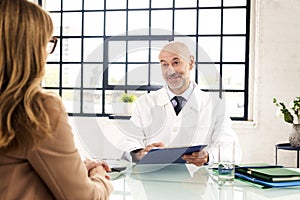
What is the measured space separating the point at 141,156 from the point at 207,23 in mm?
2750

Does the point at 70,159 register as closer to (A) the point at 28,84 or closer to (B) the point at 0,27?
(A) the point at 28,84

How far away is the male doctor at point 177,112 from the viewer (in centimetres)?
302

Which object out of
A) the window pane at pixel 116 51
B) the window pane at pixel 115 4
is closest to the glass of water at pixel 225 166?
the window pane at pixel 116 51

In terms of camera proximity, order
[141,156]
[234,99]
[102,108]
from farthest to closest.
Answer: [102,108] < [234,99] < [141,156]

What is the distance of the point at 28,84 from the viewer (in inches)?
40.1

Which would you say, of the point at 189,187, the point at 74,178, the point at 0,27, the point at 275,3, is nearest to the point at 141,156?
the point at 189,187

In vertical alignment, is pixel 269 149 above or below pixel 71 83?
below

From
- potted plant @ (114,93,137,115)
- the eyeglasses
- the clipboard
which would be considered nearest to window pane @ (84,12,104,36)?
potted plant @ (114,93,137,115)

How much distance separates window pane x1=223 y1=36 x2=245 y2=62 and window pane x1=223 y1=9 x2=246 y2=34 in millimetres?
82

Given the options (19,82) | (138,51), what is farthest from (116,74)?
(19,82)

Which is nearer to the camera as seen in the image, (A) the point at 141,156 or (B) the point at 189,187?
(B) the point at 189,187

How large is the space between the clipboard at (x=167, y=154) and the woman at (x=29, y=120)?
1042 millimetres

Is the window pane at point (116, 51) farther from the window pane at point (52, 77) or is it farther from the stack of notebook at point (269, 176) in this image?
the stack of notebook at point (269, 176)

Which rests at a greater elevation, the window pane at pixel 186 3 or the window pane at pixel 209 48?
the window pane at pixel 186 3
